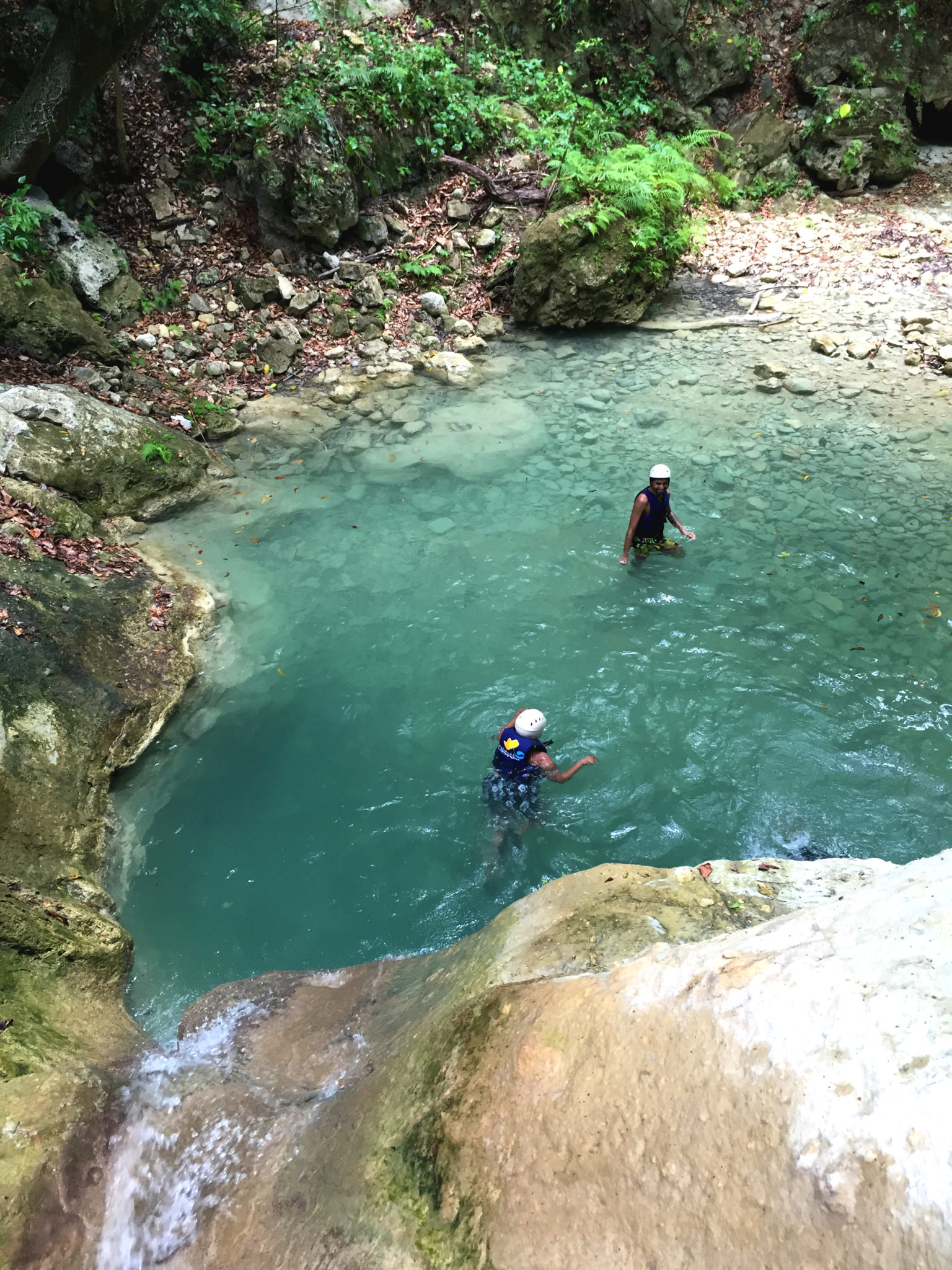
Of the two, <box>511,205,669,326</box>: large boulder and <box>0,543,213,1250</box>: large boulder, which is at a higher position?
<box>511,205,669,326</box>: large boulder

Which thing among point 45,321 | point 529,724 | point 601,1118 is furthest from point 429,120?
point 601,1118

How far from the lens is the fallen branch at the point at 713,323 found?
10258 millimetres

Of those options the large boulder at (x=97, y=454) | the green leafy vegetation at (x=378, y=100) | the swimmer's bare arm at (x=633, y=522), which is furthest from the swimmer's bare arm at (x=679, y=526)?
the green leafy vegetation at (x=378, y=100)

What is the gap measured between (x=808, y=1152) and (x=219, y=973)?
3331 mm

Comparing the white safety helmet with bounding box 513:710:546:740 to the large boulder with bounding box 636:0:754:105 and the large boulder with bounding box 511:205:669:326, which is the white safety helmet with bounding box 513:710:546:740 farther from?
the large boulder with bounding box 636:0:754:105

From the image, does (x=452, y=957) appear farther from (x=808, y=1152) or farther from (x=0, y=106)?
(x=0, y=106)

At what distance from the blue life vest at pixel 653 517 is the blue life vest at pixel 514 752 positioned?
9.24 feet

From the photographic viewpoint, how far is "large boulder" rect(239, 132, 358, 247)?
32.6 ft

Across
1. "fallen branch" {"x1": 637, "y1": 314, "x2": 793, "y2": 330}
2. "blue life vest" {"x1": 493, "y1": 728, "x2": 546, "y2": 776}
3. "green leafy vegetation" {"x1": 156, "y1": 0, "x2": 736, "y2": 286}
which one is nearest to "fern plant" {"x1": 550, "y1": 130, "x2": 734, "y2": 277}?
"green leafy vegetation" {"x1": 156, "y1": 0, "x2": 736, "y2": 286}

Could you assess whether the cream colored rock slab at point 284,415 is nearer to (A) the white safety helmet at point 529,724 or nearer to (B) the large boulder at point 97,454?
(B) the large boulder at point 97,454

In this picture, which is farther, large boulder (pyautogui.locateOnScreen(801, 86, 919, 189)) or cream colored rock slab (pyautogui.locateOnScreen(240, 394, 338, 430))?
large boulder (pyautogui.locateOnScreen(801, 86, 919, 189))

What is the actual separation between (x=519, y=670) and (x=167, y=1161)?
152 inches

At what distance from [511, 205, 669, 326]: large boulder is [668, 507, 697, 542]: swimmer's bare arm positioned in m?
4.71

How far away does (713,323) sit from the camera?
10383 mm
